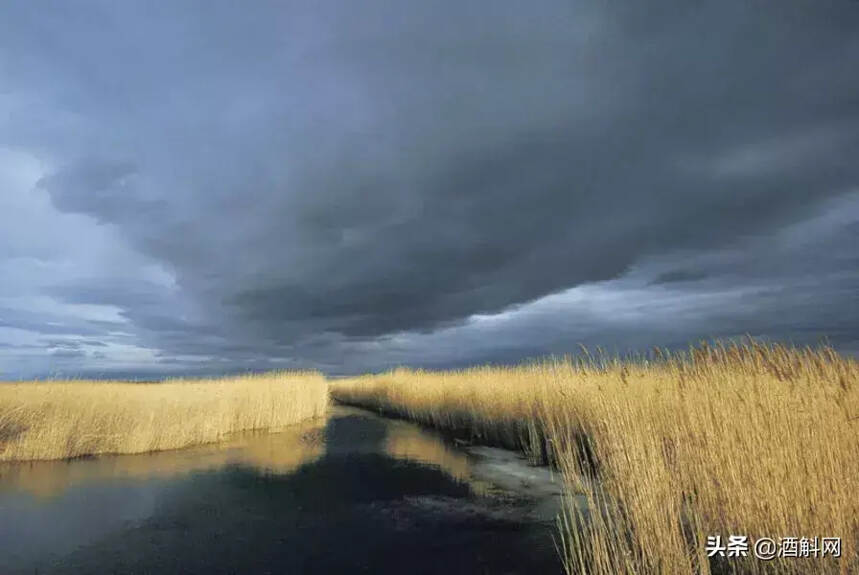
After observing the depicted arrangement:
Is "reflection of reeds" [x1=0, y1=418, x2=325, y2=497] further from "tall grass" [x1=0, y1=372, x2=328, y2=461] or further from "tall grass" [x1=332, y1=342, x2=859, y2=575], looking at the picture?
"tall grass" [x1=332, y1=342, x2=859, y2=575]

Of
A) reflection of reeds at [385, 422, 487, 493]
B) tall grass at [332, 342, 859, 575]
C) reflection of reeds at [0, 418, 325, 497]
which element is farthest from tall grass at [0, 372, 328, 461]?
tall grass at [332, 342, 859, 575]

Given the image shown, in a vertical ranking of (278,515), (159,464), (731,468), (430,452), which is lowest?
(430,452)

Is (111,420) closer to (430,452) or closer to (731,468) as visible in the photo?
(430,452)

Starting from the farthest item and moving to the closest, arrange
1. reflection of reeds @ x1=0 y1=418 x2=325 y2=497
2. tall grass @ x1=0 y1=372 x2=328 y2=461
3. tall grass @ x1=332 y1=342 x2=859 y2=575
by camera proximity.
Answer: tall grass @ x1=0 y1=372 x2=328 y2=461 < reflection of reeds @ x1=0 y1=418 x2=325 y2=497 < tall grass @ x1=332 y1=342 x2=859 y2=575

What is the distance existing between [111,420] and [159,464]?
9.85 feet

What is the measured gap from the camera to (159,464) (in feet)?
38.1

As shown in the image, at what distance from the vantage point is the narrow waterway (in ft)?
19.5

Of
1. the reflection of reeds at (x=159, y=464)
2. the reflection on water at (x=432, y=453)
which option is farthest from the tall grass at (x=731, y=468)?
the reflection of reeds at (x=159, y=464)

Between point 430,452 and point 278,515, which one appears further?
point 430,452

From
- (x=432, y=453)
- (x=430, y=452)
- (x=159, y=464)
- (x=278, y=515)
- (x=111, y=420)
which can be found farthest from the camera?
(x=430, y=452)

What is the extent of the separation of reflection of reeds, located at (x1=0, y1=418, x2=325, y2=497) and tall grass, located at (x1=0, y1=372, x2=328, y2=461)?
1.62 feet

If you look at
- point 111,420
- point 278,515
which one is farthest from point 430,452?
point 111,420

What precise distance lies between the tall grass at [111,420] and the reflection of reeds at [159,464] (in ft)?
1.62

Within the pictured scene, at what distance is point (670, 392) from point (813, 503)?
3319 mm
